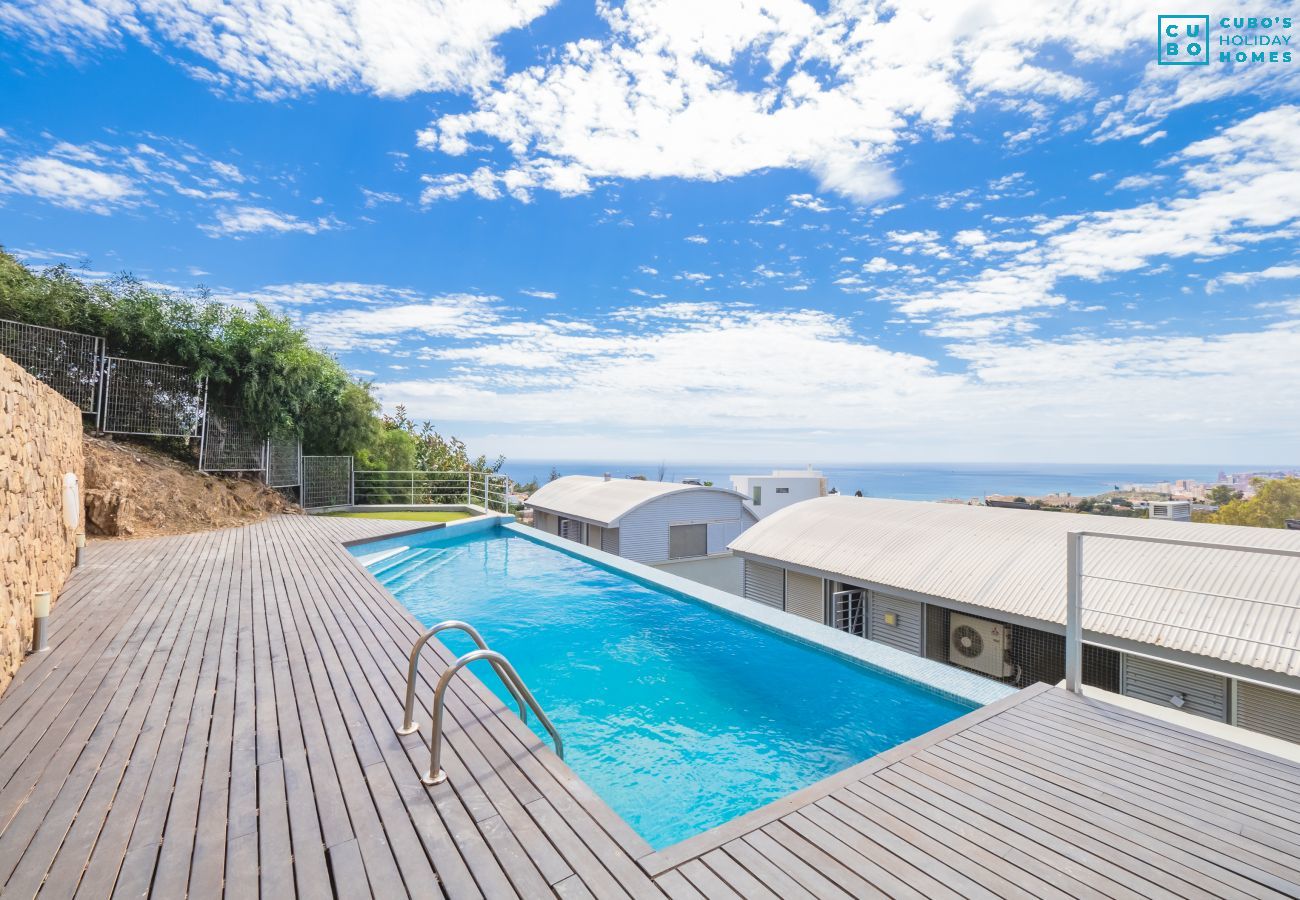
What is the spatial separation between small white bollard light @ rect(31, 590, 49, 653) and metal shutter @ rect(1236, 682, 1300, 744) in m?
9.58

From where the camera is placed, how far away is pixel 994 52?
7.40 metres

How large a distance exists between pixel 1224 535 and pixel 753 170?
414 inches

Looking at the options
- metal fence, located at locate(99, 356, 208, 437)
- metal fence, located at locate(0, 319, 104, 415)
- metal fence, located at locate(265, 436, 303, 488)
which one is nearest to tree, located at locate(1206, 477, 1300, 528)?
metal fence, located at locate(265, 436, 303, 488)

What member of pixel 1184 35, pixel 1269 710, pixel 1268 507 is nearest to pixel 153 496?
pixel 1269 710

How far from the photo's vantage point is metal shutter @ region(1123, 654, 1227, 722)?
5.23m

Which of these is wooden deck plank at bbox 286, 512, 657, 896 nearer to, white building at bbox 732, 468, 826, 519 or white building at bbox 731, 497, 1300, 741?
white building at bbox 731, 497, 1300, 741

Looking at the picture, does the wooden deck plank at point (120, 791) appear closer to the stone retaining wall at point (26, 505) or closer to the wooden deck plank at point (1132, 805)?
the stone retaining wall at point (26, 505)

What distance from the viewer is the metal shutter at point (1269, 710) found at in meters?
4.81

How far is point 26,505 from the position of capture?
3.84 metres

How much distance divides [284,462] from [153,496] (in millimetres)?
3772

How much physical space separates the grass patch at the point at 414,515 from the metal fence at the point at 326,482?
0.92m

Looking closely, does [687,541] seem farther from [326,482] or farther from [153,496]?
[153,496]

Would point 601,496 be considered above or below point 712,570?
above

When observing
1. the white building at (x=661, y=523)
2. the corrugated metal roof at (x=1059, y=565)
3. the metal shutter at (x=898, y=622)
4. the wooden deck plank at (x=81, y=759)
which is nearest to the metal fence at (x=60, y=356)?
the wooden deck plank at (x=81, y=759)
